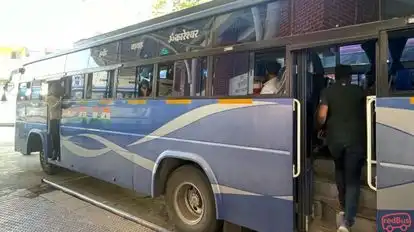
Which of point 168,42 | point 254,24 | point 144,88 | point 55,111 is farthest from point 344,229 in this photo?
point 55,111

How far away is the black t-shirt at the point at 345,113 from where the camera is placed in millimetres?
3881

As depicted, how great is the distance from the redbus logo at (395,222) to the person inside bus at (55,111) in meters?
6.75

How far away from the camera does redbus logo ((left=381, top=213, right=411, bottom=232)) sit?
3046 mm

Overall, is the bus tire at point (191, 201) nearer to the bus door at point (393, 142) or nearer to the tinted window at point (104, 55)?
the bus door at point (393, 142)

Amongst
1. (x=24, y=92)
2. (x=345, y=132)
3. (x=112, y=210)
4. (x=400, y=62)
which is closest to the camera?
(x=400, y=62)

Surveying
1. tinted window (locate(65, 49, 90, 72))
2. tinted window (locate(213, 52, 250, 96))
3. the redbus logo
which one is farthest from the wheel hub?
tinted window (locate(65, 49, 90, 72))

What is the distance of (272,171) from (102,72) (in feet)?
13.1

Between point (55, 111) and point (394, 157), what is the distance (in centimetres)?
699

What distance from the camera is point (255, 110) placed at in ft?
13.0

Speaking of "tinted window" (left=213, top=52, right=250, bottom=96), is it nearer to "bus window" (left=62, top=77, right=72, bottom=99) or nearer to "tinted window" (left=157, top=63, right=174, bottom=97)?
"tinted window" (left=157, top=63, right=174, bottom=97)

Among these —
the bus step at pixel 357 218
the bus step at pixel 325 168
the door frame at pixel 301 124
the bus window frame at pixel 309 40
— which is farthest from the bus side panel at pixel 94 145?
the bus step at pixel 357 218

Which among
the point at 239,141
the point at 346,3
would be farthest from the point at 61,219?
the point at 346,3

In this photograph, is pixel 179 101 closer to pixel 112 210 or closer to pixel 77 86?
pixel 112 210

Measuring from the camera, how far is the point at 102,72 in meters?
6.71
